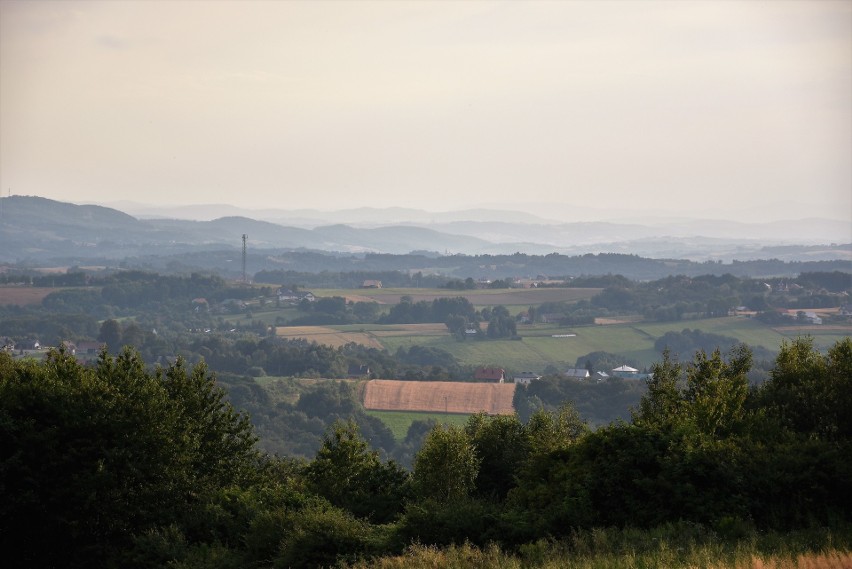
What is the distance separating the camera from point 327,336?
126312 mm

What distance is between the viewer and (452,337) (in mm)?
130250

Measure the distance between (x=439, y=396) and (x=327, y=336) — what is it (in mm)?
44194

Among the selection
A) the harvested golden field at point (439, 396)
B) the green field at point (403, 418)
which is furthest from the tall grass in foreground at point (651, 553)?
the harvested golden field at point (439, 396)

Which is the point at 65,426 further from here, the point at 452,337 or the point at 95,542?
the point at 452,337

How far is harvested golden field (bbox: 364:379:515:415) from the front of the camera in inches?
3172

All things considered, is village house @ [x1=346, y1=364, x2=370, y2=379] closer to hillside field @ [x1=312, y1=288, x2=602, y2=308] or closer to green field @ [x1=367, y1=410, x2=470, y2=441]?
green field @ [x1=367, y1=410, x2=470, y2=441]

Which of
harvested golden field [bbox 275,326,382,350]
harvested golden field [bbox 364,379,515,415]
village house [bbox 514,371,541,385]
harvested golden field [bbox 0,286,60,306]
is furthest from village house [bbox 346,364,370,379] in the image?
harvested golden field [bbox 0,286,60,306]

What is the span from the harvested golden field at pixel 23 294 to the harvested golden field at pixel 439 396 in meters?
82.8

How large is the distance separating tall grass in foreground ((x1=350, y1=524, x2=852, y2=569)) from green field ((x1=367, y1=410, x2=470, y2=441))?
54981mm

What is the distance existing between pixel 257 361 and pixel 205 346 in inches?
499

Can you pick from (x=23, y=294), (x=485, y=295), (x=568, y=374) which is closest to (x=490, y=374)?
(x=568, y=374)

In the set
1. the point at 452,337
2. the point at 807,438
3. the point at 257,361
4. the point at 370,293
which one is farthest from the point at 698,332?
the point at 807,438

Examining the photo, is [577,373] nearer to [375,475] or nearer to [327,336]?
[327,336]

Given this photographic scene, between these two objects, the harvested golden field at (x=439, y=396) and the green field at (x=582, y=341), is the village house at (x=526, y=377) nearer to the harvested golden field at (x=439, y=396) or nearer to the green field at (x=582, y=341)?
the harvested golden field at (x=439, y=396)
